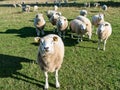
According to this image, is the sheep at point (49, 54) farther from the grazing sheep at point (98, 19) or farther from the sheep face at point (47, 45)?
the grazing sheep at point (98, 19)

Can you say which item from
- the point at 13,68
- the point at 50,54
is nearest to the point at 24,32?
the point at 13,68

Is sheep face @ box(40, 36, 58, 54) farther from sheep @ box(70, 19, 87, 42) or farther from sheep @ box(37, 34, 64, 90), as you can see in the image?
sheep @ box(70, 19, 87, 42)

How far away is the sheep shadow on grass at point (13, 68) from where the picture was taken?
12.1 metres

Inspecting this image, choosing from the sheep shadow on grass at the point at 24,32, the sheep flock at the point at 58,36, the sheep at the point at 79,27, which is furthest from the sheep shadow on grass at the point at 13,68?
the sheep shadow on grass at the point at 24,32

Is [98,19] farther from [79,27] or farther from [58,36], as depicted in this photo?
[58,36]

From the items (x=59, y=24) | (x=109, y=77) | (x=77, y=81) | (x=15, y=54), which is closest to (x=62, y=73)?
(x=77, y=81)

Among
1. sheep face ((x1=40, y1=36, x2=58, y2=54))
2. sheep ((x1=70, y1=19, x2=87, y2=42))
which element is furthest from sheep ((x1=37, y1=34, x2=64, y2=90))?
sheep ((x1=70, y1=19, x2=87, y2=42))

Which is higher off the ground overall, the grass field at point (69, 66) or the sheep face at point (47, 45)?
the sheep face at point (47, 45)

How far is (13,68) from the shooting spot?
13406mm

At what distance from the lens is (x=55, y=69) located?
11094 millimetres

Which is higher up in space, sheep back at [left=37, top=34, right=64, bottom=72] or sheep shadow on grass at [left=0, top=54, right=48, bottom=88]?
sheep back at [left=37, top=34, right=64, bottom=72]

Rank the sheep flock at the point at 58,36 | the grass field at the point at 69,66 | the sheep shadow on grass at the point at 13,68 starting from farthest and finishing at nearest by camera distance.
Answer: the sheep shadow on grass at the point at 13,68 < the grass field at the point at 69,66 < the sheep flock at the point at 58,36

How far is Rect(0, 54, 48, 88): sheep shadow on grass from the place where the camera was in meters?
12.1

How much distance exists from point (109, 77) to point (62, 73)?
2324mm
